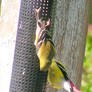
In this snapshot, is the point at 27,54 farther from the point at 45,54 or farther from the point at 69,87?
the point at 69,87

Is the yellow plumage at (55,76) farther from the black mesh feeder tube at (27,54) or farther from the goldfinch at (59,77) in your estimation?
the black mesh feeder tube at (27,54)

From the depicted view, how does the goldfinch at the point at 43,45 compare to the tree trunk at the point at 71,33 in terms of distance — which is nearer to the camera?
the goldfinch at the point at 43,45

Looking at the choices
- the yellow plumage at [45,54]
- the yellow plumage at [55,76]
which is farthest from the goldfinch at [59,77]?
the yellow plumage at [45,54]

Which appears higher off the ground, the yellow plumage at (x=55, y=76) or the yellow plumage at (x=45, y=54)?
the yellow plumage at (x=45, y=54)

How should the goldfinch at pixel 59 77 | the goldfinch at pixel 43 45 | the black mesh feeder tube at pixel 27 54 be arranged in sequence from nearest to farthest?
the goldfinch at pixel 43 45 < the black mesh feeder tube at pixel 27 54 < the goldfinch at pixel 59 77

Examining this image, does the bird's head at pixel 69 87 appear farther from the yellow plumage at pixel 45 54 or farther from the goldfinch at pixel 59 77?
the yellow plumage at pixel 45 54

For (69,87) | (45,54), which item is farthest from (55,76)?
(45,54)

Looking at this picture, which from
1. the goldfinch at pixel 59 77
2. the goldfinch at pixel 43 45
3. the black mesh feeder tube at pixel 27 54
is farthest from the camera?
the goldfinch at pixel 59 77
